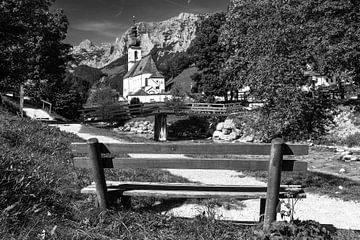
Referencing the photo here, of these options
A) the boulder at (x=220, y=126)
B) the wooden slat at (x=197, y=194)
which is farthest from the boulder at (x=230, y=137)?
the wooden slat at (x=197, y=194)

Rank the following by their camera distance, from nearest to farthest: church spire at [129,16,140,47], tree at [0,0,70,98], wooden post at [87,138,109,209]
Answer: wooden post at [87,138,109,209]
tree at [0,0,70,98]
church spire at [129,16,140,47]

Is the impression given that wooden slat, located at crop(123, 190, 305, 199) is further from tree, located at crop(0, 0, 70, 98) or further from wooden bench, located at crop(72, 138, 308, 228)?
tree, located at crop(0, 0, 70, 98)

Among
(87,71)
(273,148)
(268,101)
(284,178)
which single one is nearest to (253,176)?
(284,178)

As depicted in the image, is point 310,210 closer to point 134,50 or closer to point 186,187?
point 186,187

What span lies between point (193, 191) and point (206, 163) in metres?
0.74

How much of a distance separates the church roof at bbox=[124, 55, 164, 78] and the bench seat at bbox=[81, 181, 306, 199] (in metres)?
108

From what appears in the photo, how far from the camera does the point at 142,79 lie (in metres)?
120

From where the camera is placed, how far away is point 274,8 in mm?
11422

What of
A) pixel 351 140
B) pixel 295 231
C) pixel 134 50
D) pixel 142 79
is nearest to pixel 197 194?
pixel 295 231

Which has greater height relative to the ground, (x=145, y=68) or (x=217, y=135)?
(x=145, y=68)

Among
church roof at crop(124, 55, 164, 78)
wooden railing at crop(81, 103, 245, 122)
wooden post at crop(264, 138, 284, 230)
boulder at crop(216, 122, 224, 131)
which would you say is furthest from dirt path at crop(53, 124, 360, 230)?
church roof at crop(124, 55, 164, 78)

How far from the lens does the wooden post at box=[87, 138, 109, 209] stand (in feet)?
15.6

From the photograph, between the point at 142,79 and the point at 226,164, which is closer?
the point at 226,164

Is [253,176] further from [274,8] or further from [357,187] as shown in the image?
[274,8]
